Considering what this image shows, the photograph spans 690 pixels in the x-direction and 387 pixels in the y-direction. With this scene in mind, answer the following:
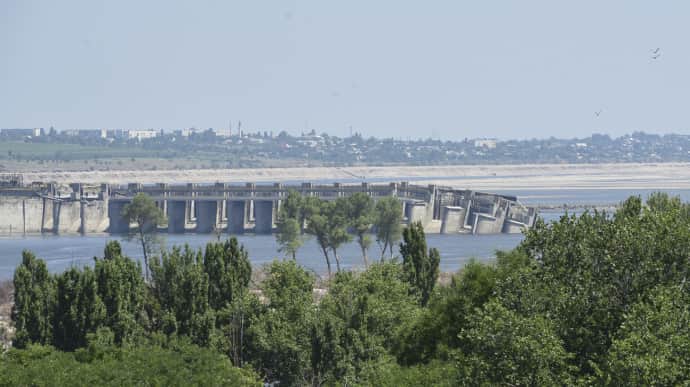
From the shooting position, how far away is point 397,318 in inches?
1966

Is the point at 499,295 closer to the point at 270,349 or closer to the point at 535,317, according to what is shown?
the point at 535,317

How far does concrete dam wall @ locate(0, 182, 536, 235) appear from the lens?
527ft

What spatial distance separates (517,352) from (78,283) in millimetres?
22196

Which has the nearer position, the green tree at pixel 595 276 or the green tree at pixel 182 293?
the green tree at pixel 595 276

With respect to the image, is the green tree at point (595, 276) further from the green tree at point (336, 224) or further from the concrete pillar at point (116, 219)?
the concrete pillar at point (116, 219)

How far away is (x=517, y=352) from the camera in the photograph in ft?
107

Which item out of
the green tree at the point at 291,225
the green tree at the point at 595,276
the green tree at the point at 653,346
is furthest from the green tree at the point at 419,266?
the green tree at the point at 291,225

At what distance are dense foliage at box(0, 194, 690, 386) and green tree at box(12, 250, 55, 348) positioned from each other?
0.17 ft

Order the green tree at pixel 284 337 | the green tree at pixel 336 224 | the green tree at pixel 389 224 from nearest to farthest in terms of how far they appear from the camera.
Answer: the green tree at pixel 284 337 → the green tree at pixel 336 224 → the green tree at pixel 389 224

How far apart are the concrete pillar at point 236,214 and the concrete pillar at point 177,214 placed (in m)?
5.09

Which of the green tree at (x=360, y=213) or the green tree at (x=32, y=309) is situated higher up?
the green tree at (x=32, y=309)

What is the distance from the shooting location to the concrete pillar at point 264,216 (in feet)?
529

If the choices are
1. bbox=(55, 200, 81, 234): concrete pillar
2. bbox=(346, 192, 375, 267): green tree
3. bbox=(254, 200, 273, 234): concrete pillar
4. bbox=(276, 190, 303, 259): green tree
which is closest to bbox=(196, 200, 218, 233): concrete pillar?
bbox=(254, 200, 273, 234): concrete pillar

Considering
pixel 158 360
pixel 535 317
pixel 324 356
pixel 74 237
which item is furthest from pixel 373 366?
pixel 74 237
